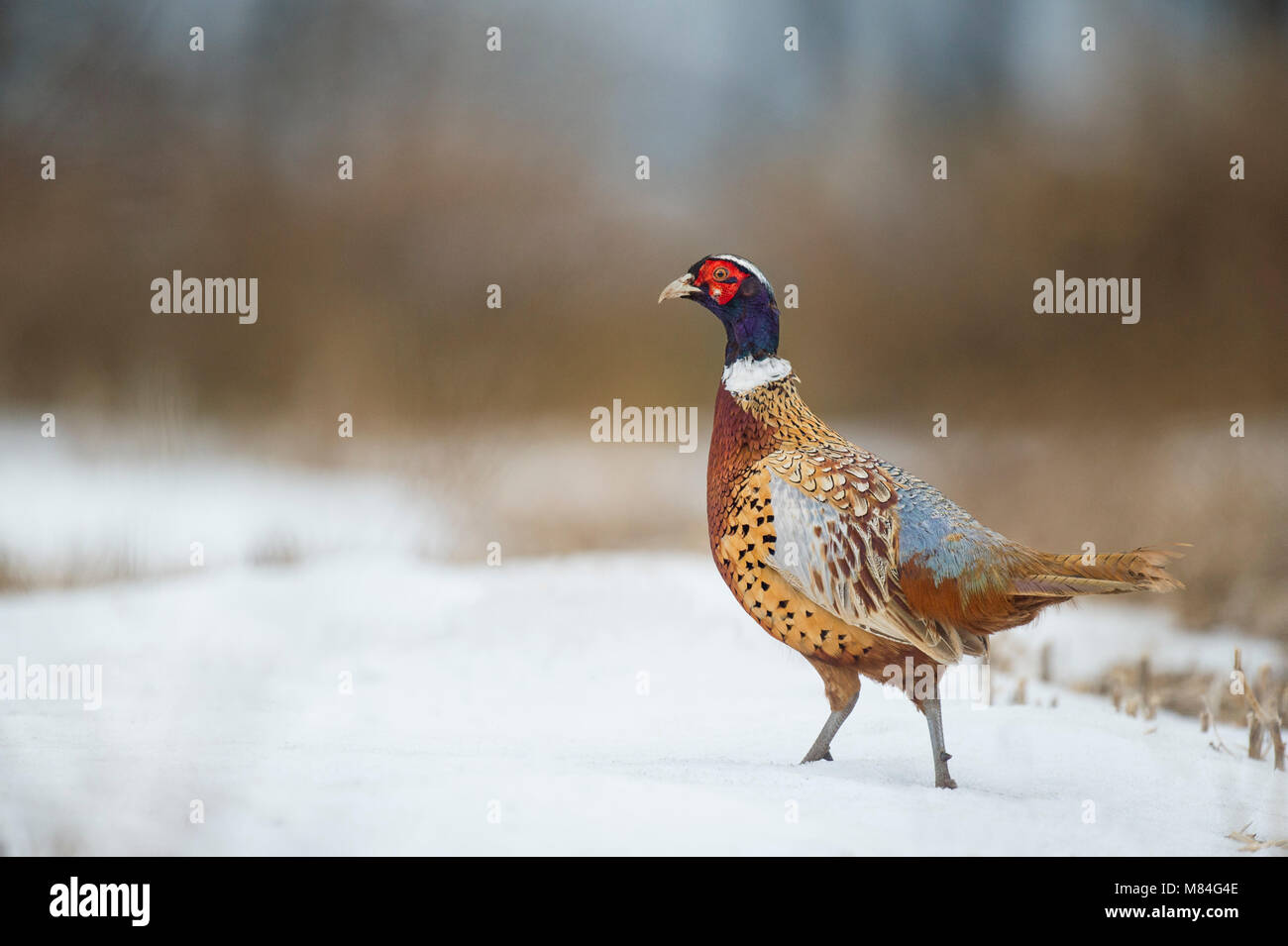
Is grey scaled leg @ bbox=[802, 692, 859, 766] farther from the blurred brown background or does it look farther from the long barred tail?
the blurred brown background

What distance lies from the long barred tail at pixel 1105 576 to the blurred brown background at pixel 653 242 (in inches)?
40.5

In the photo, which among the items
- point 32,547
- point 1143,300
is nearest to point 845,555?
A: point 1143,300

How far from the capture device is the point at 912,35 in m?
3.72

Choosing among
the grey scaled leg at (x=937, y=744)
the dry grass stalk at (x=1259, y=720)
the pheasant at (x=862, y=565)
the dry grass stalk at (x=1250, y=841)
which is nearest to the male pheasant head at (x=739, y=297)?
the pheasant at (x=862, y=565)

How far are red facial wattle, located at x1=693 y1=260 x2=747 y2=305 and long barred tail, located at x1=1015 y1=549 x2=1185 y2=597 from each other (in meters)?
1.04

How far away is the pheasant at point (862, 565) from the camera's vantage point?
8.88 ft

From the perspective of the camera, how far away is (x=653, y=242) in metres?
3.77

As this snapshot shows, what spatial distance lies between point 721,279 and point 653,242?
2.66 ft

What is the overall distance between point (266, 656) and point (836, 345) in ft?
6.75

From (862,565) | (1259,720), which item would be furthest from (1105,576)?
(1259,720)

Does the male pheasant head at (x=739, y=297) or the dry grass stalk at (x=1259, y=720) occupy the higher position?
the male pheasant head at (x=739, y=297)

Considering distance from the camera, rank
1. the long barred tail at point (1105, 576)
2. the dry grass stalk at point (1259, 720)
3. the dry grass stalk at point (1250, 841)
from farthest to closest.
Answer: the dry grass stalk at point (1259, 720)
the dry grass stalk at point (1250, 841)
the long barred tail at point (1105, 576)

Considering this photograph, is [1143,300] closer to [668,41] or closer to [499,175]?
[668,41]

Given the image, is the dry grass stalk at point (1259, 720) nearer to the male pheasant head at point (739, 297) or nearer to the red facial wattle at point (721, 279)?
the male pheasant head at point (739, 297)
